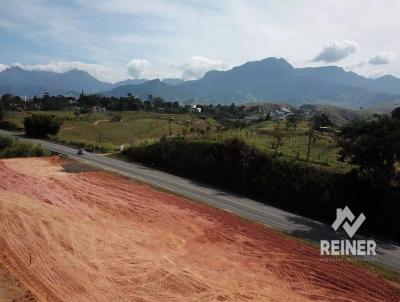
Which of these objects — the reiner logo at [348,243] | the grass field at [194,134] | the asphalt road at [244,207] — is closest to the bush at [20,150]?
the asphalt road at [244,207]

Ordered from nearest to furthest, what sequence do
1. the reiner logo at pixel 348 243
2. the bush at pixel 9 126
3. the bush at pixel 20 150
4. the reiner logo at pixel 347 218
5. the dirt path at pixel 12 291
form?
the dirt path at pixel 12 291 → the reiner logo at pixel 348 243 → the reiner logo at pixel 347 218 → the bush at pixel 20 150 → the bush at pixel 9 126

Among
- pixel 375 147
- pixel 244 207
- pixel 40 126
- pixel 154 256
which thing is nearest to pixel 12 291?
pixel 154 256

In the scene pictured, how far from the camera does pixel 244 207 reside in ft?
132

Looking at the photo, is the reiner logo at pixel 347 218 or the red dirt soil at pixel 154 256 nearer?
the red dirt soil at pixel 154 256

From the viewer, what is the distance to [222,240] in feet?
95.1

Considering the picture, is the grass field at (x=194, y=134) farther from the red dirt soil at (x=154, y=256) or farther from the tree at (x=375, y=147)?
the red dirt soil at (x=154, y=256)

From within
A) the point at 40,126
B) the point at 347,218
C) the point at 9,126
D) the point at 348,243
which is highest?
the point at 40,126

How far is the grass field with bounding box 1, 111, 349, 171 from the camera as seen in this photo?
50.0 metres

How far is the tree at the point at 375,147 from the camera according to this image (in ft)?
118

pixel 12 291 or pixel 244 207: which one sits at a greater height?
pixel 244 207

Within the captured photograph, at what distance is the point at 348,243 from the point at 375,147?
356 inches

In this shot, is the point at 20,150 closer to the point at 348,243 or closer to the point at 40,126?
the point at 40,126

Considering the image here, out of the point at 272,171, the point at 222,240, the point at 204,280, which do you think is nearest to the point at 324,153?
the point at 272,171

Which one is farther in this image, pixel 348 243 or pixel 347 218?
pixel 347 218
